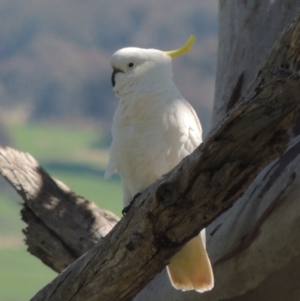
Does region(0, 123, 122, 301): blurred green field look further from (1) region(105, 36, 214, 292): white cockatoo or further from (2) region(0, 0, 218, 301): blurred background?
(1) region(105, 36, 214, 292): white cockatoo

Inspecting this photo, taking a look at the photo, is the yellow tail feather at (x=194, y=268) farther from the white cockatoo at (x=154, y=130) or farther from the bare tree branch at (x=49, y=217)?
the bare tree branch at (x=49, y=217)

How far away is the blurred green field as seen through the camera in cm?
482

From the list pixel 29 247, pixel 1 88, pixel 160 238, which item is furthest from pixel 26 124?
pixel 160 238

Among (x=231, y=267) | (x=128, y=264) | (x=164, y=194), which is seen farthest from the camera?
(x=231, y=267)

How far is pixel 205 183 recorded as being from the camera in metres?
1.29

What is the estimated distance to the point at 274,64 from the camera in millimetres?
1229

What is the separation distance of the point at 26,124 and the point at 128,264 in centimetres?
494

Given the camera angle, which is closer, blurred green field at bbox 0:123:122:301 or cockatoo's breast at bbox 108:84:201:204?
cockatoo's breast at bbox 108:84:201:204

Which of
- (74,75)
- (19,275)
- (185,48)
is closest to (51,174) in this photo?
(19,275)

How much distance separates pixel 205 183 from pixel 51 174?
453 centimetres

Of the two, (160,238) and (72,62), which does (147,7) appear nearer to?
(72,62)

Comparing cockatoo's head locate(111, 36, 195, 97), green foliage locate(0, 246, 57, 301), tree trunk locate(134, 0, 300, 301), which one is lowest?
tree trunk locate(134, 0, 300, 301)

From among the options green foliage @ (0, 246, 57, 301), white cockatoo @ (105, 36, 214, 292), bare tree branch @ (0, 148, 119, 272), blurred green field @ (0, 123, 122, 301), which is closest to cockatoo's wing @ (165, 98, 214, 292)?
white cockatoo @ (105, 36, 214, 292)

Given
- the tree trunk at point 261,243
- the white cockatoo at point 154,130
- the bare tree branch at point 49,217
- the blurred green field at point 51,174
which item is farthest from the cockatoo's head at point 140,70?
the blurred green field at point 51,174
